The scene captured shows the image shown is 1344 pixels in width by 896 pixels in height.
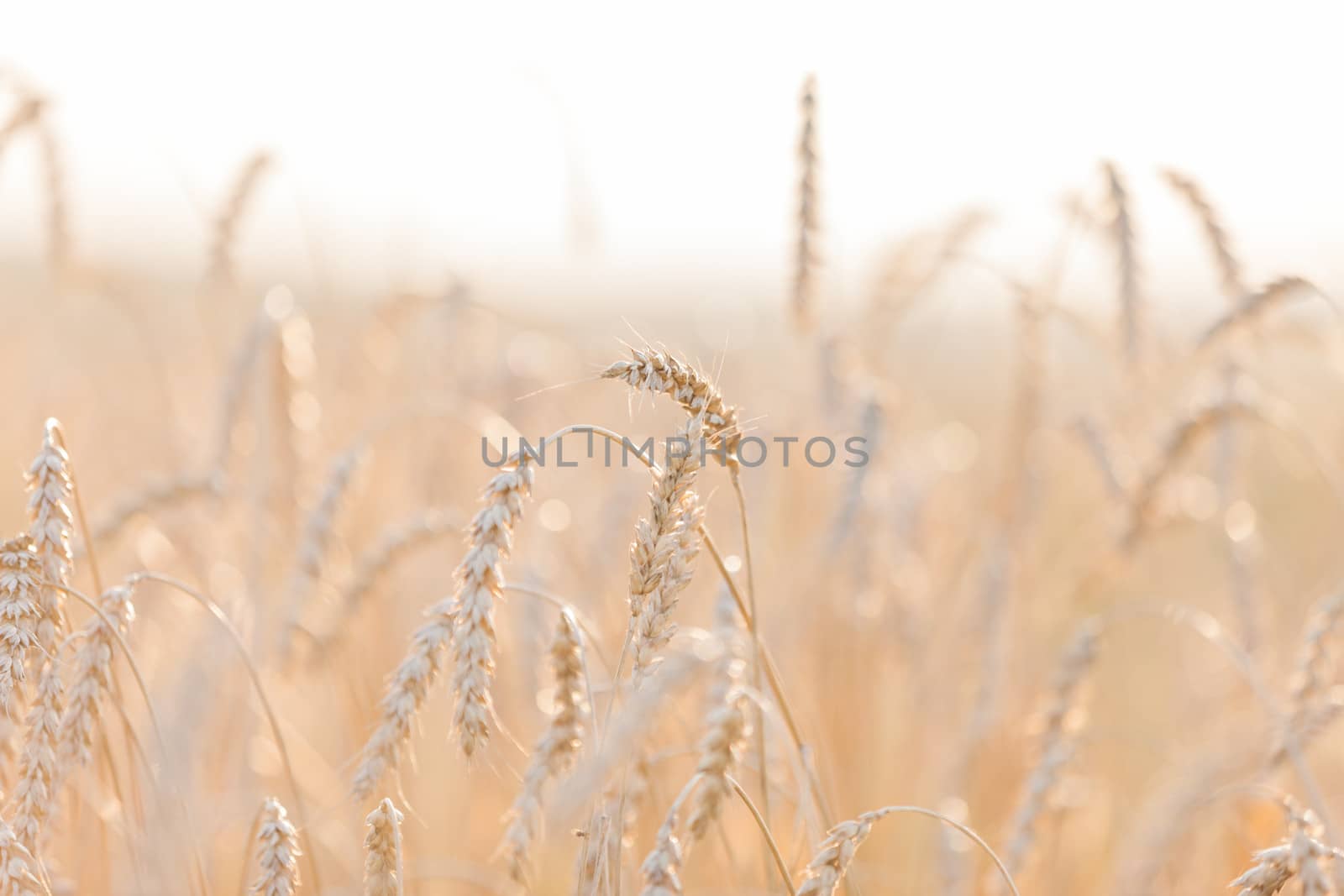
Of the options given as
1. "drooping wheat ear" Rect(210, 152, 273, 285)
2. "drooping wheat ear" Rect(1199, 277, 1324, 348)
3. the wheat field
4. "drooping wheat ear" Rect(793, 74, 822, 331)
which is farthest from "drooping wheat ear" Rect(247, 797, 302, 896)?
"drooping wheat ear" Rect(210, 152, 273, 285)

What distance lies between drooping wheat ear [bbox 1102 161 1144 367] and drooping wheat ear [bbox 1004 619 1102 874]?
69 cm

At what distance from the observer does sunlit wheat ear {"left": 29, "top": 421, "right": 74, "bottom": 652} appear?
1.23m

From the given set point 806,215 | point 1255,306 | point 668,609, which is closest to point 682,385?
point 668,609

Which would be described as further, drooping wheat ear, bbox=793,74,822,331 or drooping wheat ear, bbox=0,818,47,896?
drooping wheat ear, bbox=793,74,822,331

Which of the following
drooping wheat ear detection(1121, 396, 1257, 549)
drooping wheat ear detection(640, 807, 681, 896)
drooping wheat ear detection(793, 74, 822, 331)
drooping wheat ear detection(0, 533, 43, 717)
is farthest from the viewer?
drooping wheat ear detection(1121, 396, 1257, 549)

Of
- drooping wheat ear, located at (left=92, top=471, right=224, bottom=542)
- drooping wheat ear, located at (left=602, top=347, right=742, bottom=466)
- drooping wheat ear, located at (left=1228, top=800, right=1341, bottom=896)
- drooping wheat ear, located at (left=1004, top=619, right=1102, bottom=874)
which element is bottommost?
drooping wheat ear, located at (left=1004, top=619, right=1102, bottom=874)

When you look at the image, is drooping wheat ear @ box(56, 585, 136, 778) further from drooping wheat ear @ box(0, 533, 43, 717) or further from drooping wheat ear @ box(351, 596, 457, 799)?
drooping wheat ear @ box(351, 596, 457, 799)

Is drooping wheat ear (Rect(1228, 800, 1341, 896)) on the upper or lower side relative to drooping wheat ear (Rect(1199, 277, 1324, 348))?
lower

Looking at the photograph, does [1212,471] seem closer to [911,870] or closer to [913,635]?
[913,635]

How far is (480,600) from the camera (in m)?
1.12

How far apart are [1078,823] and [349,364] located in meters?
2.65

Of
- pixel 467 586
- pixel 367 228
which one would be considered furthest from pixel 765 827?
pixel 367 228

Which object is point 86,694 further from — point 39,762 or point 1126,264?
point 1126,264

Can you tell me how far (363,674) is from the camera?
2688mm
